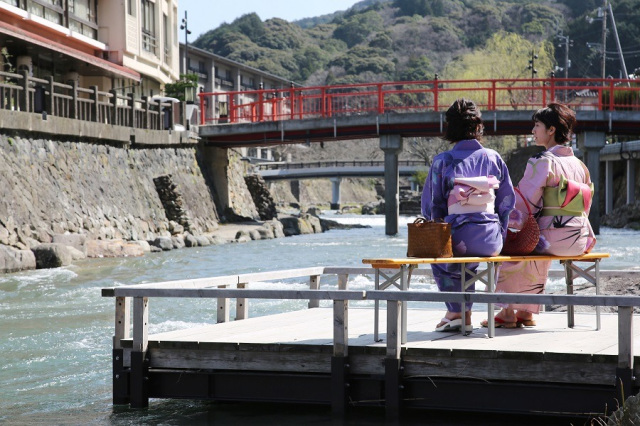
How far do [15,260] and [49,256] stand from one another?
1114 millimetres

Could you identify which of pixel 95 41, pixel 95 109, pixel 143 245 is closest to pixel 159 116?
pixel 95 41

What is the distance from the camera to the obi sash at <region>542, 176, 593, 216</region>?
24.2 ft

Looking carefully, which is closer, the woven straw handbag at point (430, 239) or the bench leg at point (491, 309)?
the woven straw handbag at point (430, 239)

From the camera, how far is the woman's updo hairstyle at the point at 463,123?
23.3 feet

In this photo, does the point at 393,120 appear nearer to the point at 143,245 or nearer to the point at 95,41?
the point at 95,41

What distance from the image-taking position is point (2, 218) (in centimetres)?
2075

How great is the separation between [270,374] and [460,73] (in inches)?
2914

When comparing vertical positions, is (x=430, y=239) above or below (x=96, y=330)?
above

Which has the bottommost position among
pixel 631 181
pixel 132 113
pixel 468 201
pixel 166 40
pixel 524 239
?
pixel 524 239

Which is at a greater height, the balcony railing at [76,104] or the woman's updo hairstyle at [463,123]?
the balcony railing at [76,104]

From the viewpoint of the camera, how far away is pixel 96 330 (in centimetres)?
1182

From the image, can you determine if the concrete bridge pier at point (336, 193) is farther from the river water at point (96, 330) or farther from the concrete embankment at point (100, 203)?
the river water at point (96, 330)

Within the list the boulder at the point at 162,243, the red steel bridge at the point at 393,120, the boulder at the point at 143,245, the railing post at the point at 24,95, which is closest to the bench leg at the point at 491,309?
the railing post at the point at 24,95

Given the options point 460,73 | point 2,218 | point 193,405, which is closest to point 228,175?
point 2,218
